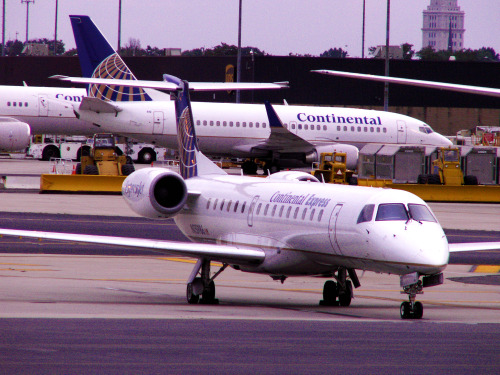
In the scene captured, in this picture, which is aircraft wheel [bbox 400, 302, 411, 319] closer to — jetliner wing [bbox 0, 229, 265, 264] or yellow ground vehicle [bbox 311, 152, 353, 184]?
jetliner wing [bbox 0, 229, 265, 264]

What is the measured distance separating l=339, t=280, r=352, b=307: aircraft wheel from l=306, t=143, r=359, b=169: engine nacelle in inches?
1316

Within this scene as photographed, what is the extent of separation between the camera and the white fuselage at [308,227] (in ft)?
53.0

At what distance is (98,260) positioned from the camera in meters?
26.6

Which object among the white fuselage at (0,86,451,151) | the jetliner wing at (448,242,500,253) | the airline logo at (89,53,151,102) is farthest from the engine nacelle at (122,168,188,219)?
the airline logo at (89,53,151,102)

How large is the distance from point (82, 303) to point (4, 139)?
1874cm

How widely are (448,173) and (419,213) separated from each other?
104 feet

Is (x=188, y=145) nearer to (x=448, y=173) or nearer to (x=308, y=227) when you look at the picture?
(x=308, y=227)

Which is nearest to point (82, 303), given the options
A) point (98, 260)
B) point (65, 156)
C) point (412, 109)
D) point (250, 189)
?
point (250, 189)

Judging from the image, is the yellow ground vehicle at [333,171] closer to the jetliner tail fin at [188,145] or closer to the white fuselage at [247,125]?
the white fuselage at [247,125]

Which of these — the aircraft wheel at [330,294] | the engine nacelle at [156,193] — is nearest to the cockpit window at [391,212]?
the aircraft wheel at [330,294]

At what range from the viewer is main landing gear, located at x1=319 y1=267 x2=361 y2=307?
1881cm

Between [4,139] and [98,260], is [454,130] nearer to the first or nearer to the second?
[4,139]

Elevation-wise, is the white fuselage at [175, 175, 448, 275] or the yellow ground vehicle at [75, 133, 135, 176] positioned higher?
the yellow ground vehicle at [75, 133, 135, 176]

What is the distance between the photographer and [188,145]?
76.6 ft
